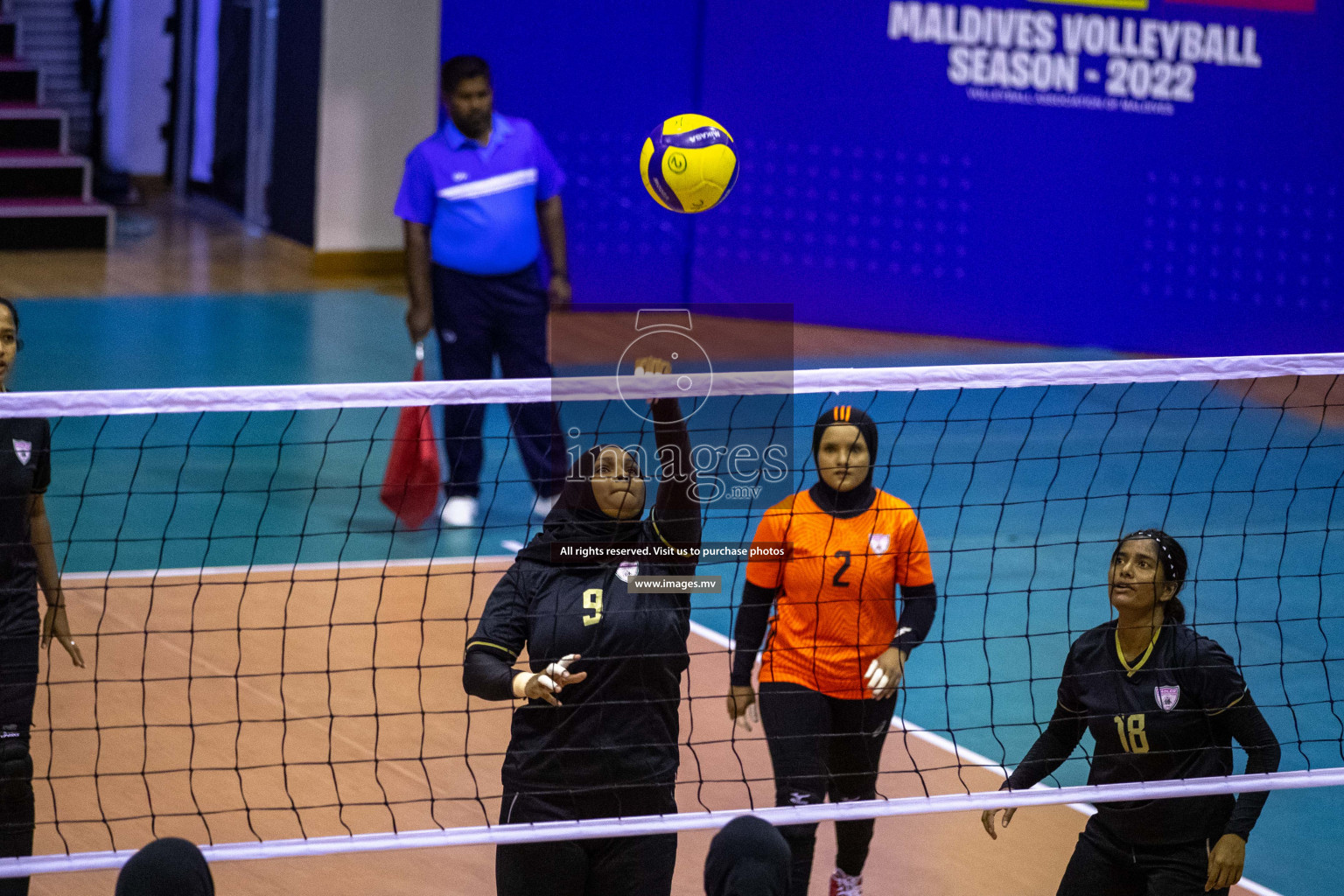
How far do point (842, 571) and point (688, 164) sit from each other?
255 centimetres

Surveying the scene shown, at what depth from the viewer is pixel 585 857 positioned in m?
3.92

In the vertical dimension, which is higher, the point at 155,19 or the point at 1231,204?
the point at 155,19

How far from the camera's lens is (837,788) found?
15.0 ft

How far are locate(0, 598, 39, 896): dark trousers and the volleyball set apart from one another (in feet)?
10.8

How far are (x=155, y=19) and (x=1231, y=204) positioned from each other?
478 inches

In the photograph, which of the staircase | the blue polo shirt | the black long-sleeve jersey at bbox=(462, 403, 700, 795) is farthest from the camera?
the staircase

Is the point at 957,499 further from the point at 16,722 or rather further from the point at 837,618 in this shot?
the point at 16,722

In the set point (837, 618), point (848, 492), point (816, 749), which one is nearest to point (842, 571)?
point (837, 618)

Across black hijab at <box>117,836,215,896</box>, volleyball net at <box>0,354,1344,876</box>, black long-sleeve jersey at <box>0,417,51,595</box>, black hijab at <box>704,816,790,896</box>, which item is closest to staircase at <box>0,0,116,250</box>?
volleyball net at <box>0,354,1344,876</box>

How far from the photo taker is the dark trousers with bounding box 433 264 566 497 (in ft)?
26.1

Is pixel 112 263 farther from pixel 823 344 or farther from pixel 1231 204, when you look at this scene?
pixel 1231 204

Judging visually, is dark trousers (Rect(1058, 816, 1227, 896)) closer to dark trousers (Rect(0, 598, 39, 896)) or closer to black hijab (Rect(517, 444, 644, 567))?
black hijab (Rect(517, 444, 644, 567))

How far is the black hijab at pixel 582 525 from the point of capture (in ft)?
13.3

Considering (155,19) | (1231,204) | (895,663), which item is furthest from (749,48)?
(895,663)
